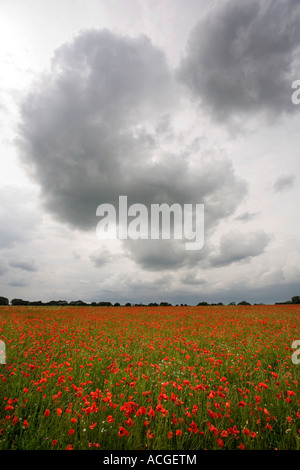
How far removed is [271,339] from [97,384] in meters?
7.70

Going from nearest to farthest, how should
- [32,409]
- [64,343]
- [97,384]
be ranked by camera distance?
[32,409]
[97,384]
[64,343]

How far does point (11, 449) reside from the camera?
2.89 m

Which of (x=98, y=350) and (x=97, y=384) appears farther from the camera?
(x=98, y=350)

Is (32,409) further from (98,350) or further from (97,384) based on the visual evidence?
(98,350)

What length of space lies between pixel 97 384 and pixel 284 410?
3639mm

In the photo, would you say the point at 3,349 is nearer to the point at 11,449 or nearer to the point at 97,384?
the point at 97,384

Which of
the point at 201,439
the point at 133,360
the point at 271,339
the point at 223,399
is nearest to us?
the point at 201,439

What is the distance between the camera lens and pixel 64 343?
8492 millimetres

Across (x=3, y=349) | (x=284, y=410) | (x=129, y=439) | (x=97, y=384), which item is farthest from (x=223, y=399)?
(x=3, y=349)

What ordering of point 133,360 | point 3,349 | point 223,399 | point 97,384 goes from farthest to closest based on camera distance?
1. point 3,349
2. point 133,360
3. point 97,384
4. point 223,399

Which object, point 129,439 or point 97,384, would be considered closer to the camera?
point 129,439

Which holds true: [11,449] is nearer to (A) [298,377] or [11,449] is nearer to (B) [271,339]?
(A) [298,377]

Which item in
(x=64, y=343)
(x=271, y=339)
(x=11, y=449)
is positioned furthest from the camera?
(x=271, y=339)

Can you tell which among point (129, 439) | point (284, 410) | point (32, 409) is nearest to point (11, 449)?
point (32, 409)
